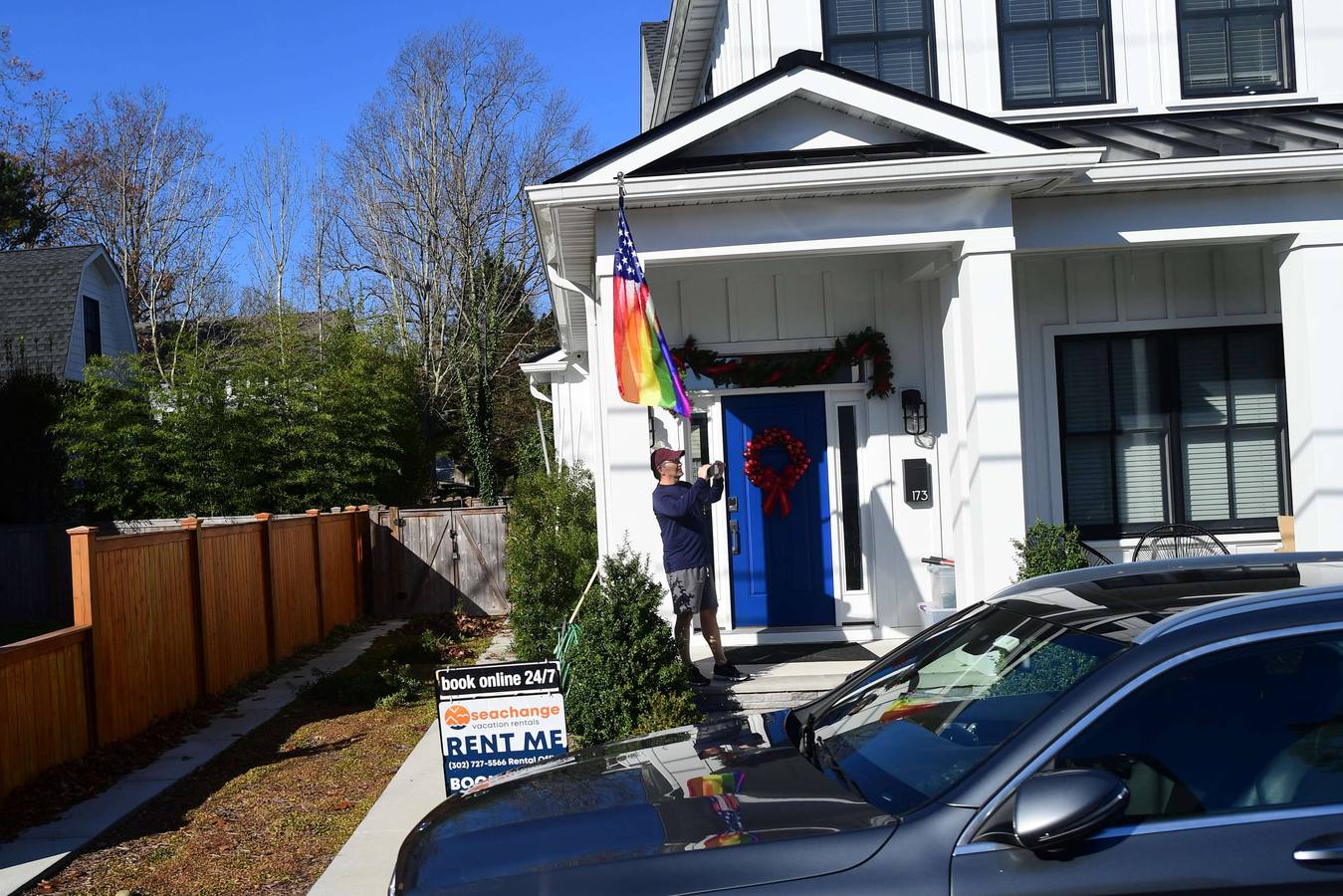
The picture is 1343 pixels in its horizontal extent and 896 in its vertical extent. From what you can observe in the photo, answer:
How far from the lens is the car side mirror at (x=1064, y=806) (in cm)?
272

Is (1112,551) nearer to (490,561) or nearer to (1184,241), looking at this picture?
(1184,241)

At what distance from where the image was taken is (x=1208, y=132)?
9.18 metres

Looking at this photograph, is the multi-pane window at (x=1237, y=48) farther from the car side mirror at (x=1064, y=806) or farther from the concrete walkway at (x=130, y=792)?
the concrete walkway at (x=130, y=792)

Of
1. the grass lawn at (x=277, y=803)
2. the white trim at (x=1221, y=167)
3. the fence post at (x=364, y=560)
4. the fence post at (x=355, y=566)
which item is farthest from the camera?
the fence post at (x=364, y=560)

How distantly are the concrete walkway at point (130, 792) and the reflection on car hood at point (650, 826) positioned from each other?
347 cm

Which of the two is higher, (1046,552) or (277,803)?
(1046,552)

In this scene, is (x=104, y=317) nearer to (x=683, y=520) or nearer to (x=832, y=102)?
(x=683, y=520)

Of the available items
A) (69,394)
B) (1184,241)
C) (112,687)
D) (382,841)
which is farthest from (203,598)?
(69,394)

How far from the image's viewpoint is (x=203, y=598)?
1006cm

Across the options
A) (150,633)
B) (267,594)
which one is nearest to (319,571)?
(267,594)

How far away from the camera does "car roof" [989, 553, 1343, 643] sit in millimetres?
3168

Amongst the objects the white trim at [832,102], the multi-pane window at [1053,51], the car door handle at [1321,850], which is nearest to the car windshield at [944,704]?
the car door handle at [1321,850]

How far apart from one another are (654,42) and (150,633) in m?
12.4

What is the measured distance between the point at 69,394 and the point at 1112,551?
1812 centimetres
